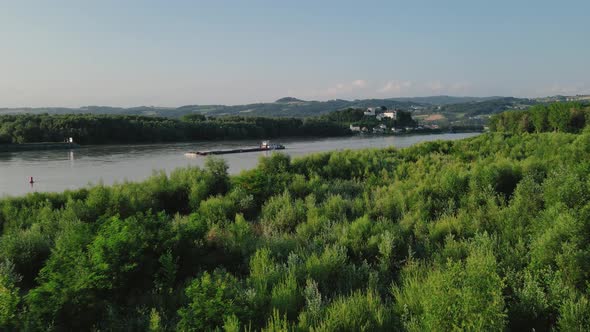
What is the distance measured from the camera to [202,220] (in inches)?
317

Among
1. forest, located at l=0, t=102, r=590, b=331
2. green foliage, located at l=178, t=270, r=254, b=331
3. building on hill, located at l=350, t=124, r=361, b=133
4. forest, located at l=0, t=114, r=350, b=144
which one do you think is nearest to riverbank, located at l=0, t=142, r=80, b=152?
forest, located at l=0, t=114, r=350, b=144

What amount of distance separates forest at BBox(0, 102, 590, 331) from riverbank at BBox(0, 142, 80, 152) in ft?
166

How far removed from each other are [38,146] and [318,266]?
61315mm

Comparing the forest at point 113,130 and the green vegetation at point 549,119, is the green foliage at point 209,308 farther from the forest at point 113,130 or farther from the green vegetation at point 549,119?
the green vegetation at point 549,119

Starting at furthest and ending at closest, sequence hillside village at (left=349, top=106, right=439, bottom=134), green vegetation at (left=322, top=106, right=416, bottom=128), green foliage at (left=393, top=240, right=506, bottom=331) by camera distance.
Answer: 1. green vegetation at (left=322, top=106, right=416, bottom=128)
2. hillside village at (left=349, top=106, right=439, bottom=134)
3. green foliage at (left=393, top=240, right=506, bottom=331)

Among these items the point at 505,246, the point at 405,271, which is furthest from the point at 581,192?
the point at 405,271

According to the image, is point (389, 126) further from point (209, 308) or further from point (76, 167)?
point (209, 308)

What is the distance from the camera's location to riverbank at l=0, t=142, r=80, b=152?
178 feet

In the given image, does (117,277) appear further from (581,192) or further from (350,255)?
(581,192)

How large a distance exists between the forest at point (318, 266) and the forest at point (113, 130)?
54782 millimetres

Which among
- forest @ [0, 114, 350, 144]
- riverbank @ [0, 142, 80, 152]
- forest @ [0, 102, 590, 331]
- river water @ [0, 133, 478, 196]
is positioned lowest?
river water @ [0, 133, 478, 196]

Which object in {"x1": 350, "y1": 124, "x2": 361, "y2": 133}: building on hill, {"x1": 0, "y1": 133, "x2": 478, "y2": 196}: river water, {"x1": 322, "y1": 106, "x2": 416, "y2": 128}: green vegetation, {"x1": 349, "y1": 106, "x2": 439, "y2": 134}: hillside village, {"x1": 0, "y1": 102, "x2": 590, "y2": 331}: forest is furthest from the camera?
{"x1": 322, "y1": 106, "x2": 416, "y2": 128}: green vegetation

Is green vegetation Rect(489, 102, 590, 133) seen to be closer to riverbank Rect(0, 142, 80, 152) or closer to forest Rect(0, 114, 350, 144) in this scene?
forest Rect(0, 114, 350, 144)

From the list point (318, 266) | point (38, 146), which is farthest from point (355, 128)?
point (318, 266)
